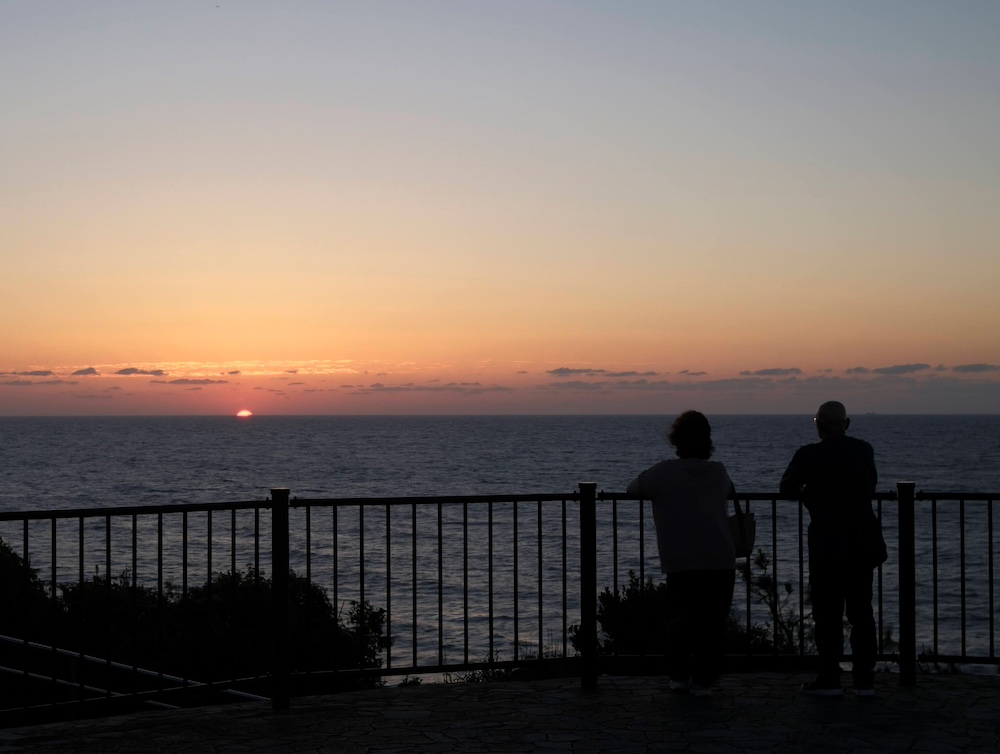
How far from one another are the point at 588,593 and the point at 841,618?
5.12ft

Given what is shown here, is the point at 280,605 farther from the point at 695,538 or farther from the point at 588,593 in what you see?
the point at 695,538

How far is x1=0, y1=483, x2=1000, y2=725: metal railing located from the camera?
21.6ft

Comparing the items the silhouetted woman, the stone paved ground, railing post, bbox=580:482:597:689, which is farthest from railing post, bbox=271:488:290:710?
the silhouetted woman

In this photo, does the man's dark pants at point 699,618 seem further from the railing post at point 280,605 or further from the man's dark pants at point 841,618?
the railing post at point 280,605

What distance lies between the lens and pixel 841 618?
256 inches

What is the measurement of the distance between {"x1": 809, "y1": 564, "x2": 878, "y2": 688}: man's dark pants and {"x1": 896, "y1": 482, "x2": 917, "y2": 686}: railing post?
48cm

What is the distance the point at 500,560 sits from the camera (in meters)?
35.6

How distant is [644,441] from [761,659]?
119m

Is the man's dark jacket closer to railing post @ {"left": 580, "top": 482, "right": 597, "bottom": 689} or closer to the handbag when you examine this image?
the handbag

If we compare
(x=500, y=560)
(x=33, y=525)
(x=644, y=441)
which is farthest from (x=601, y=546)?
(x=644, y=441)

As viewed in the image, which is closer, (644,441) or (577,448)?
(577,448)

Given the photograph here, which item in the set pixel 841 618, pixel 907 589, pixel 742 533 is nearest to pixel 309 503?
pixel 742 533

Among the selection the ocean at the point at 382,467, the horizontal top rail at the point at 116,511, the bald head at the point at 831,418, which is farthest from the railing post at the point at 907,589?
the ocean at the point at 382,467

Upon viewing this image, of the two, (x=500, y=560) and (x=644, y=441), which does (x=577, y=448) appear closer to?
(x=644, y=441)
